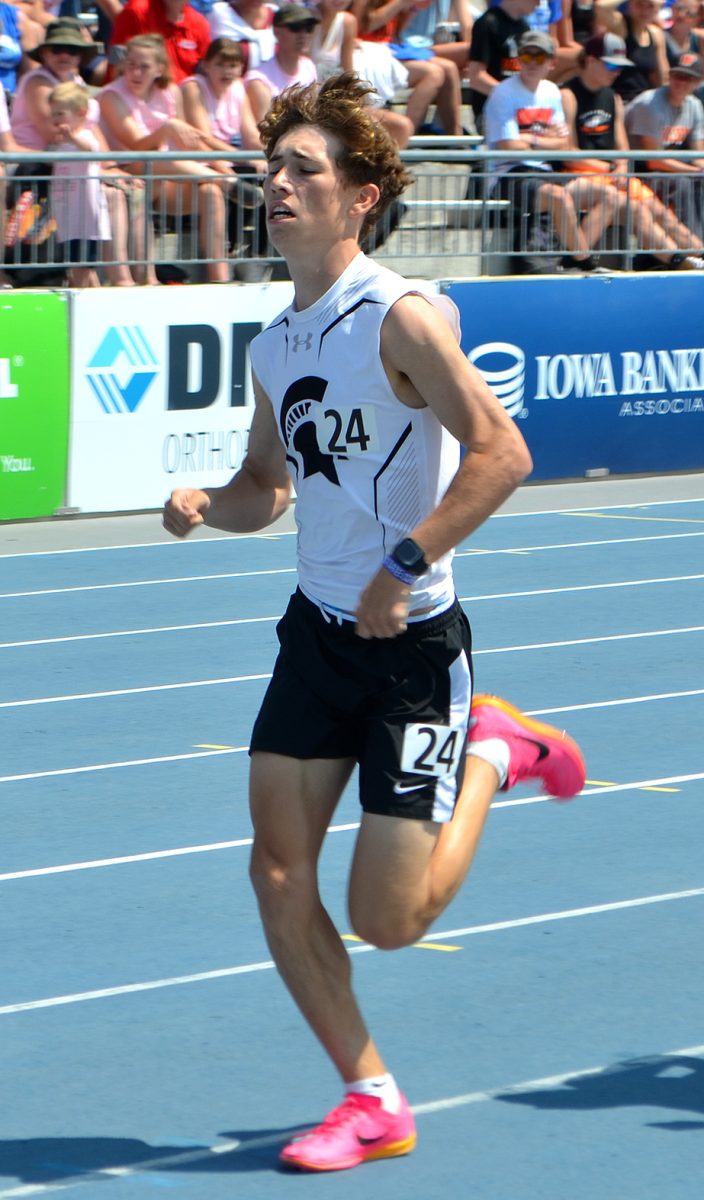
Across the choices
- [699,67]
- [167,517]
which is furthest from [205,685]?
[699,67]

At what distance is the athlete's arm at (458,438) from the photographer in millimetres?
4031

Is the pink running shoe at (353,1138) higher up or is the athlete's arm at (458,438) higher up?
the athlete's arm at (458,438)

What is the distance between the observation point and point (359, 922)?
4176 millimetres

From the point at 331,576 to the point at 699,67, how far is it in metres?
16.8

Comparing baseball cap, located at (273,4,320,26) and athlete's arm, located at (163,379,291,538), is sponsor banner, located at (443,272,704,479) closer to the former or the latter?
baseball cap, located at (273,4,320,26)

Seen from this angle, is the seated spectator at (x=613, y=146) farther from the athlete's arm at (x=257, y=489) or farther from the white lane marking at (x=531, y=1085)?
the white lane marking at (x=531, y=1085)

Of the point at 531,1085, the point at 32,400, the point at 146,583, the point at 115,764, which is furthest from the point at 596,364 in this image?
the point at 531,1085

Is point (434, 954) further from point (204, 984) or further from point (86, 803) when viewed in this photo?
point (86, 803)

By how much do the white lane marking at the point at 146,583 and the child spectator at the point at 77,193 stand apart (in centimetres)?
273

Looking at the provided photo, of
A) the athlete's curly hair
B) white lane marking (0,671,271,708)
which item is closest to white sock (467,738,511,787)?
the athlete's curly hair

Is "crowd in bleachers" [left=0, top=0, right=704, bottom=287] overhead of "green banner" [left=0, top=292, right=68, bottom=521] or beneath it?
overhead

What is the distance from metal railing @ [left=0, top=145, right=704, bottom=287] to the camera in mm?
13742

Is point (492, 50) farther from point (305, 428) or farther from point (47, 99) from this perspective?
point (305, 428)

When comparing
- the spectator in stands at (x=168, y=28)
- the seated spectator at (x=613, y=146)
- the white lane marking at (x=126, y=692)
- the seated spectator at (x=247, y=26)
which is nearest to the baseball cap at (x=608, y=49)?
the seated spectator at (x=613, y=146)
